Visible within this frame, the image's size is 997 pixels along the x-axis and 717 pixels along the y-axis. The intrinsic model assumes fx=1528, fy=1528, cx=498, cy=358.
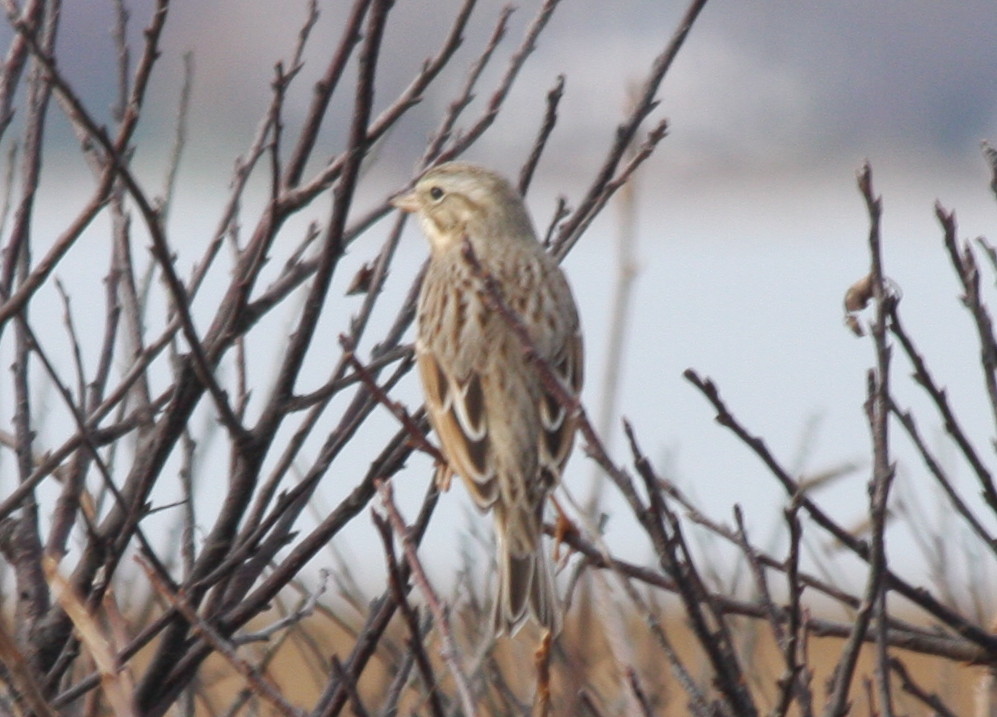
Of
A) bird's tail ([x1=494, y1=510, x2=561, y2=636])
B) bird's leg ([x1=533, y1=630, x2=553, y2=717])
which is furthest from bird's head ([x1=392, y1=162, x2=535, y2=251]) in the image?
bird's leg ([x1=533, y1=630, x2=553, y2=717])

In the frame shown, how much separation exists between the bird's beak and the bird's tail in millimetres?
899

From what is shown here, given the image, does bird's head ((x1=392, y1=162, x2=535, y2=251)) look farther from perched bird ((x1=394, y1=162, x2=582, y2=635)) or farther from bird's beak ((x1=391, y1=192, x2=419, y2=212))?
bird's beak ((x1=391, y1=192, x2=419, y2=212))

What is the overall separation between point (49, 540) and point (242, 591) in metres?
0.44

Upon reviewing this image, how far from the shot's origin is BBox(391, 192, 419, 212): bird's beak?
12.4ft

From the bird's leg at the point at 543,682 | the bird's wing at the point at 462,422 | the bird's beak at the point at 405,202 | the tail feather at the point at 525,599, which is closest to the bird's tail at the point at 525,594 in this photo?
A: the tail feather at the point at 525,599

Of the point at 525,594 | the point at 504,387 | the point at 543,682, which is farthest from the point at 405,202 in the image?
the point at 543,682

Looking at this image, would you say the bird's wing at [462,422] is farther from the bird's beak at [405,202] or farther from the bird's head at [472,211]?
the bird's head at [472,211]

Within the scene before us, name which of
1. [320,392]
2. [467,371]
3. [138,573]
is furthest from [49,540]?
[138,573]

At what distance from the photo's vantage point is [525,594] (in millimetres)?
3484

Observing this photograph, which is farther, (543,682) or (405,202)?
(405,202)

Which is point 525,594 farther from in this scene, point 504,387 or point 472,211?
point 472,211

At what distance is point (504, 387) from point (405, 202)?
0.55 metres

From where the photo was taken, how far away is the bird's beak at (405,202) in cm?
379

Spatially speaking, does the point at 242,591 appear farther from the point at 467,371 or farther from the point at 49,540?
the point at 467,371
